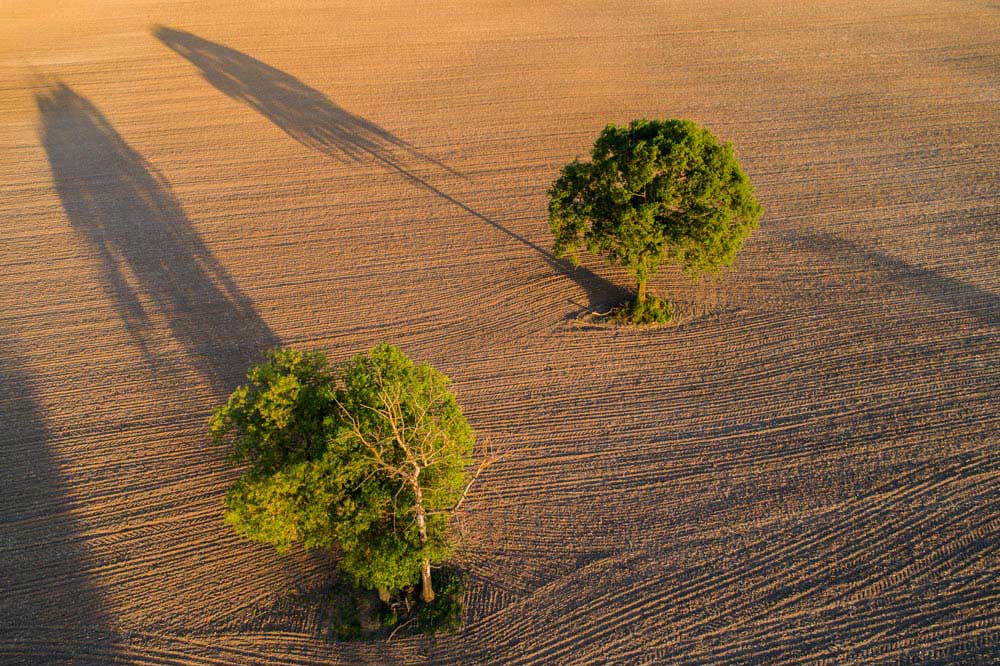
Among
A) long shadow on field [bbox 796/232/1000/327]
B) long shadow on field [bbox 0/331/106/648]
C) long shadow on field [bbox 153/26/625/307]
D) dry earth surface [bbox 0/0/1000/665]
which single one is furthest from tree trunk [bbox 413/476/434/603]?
long shadow on field [bbox 796/232/1000/327]

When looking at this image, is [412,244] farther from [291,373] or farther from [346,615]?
[346,615]

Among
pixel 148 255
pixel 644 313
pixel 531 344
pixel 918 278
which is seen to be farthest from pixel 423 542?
pixel 918 278

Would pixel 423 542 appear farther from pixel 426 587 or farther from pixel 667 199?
pixel 667 199

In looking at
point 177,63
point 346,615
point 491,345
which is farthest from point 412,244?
point 177,63

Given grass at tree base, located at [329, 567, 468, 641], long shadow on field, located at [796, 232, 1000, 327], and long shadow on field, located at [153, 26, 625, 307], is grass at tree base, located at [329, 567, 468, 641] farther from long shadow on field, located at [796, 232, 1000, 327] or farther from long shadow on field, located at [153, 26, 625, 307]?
long shadow on field, located at [796, 232, 1000, 327]

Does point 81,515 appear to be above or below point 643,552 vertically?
below
